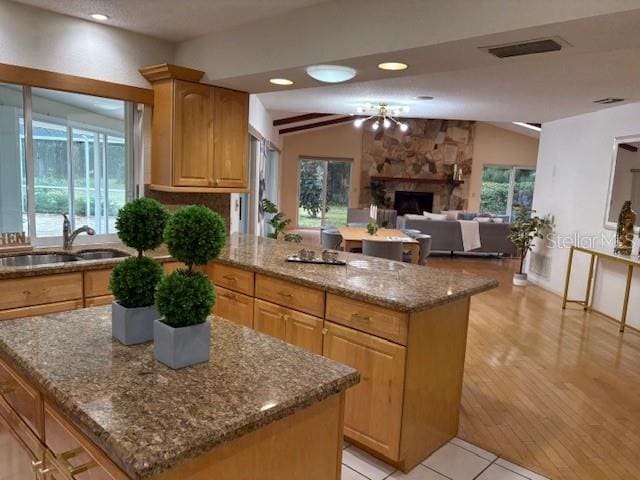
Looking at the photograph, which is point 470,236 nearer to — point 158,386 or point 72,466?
point 158,386

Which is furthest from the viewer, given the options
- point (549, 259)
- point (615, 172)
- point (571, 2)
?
point (549, 259)

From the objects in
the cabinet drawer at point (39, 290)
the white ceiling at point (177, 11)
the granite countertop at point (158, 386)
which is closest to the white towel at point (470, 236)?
the white ceiling at point (177, 11)

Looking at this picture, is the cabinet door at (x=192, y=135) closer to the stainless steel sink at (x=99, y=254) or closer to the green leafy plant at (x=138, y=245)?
the stainless steel sink at (x=99, y=254)

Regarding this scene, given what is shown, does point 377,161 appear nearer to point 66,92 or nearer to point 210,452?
point 66,92

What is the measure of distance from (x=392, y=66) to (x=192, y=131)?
1.58m

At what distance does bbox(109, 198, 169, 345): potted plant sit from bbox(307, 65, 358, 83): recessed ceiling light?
1.66 metres

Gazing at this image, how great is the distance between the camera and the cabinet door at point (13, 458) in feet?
4.60

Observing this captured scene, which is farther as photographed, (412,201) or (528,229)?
(412,201)

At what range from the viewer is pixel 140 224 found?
1.44 m

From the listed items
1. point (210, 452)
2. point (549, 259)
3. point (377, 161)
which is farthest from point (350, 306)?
point (377, 161)

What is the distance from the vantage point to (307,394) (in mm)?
1219

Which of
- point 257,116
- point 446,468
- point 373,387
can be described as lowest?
point 446,468

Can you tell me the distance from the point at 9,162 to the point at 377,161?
405 inches

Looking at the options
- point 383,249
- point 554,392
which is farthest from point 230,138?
point 554,392
